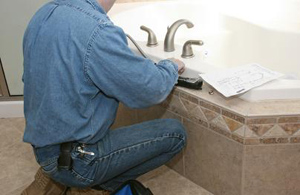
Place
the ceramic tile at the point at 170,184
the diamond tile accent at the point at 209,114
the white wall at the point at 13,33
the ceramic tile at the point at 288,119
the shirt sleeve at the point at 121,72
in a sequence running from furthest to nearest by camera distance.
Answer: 1. the white wall at the point at 13,33
2. the ceramic tile at the point at 170,184
3. the diamond tile accent at the point at 209,114
4. the ceramic tile at the point at 288,119
5. the shirt sleeve at the point at 121,72

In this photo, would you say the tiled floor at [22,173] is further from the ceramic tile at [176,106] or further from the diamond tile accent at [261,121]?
the diamond tile accent at [261,121]

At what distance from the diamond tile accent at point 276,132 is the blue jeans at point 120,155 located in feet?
1.06

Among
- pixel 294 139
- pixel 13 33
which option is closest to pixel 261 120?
pixel 294 139

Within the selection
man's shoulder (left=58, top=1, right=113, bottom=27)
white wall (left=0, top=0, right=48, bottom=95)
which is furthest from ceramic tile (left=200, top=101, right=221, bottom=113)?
white wall (left=0, top=0, right=48, bottom=95)

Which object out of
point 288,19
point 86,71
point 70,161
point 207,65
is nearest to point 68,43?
point 86,71

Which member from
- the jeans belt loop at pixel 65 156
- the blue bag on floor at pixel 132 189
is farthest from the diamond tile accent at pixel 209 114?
the jeans belt loop at pixel 65 156

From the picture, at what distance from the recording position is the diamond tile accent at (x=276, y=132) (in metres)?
1.26

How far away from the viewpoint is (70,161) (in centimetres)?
127

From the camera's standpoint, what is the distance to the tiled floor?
5.28ft

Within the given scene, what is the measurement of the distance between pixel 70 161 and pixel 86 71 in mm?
339

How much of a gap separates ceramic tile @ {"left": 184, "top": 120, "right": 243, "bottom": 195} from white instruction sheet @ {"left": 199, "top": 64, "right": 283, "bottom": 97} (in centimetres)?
18

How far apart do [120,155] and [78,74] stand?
0.36 m

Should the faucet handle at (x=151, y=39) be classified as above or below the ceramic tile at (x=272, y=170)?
above

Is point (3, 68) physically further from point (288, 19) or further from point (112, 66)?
point (288, 19)
